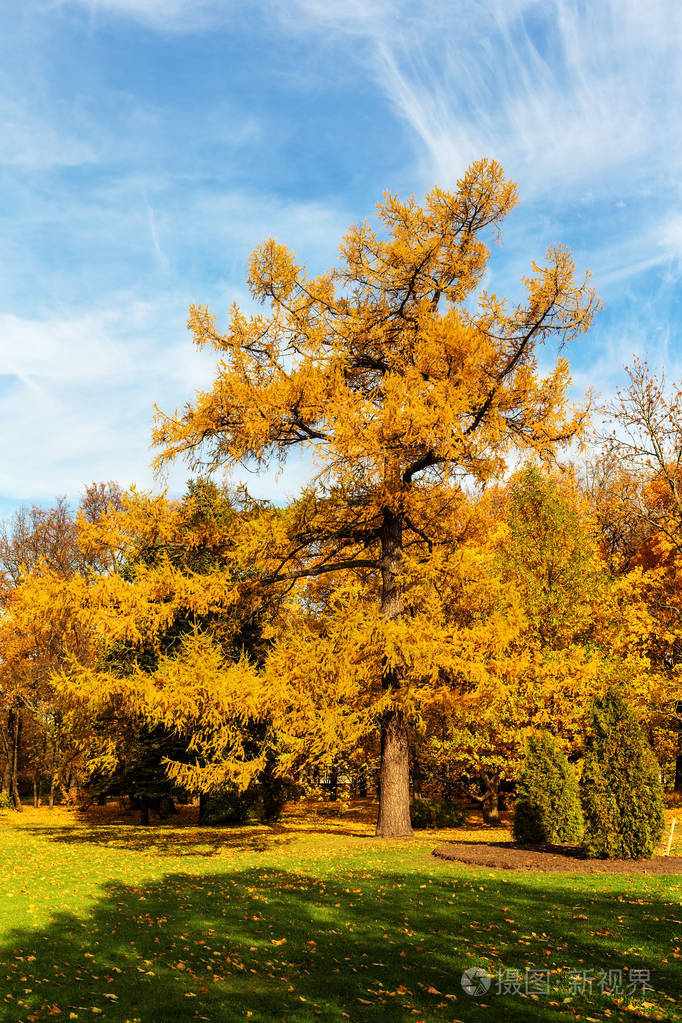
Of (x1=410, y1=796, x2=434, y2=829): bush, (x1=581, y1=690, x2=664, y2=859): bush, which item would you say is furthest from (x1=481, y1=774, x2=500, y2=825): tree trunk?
(x1=581, y1=690, x2=664, y2=859): bush

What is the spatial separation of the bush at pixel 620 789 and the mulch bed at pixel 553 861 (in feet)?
0.78

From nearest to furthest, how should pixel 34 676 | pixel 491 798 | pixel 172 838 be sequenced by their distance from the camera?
pixel 172 838 → pixel 491 798 → pixel 34 676

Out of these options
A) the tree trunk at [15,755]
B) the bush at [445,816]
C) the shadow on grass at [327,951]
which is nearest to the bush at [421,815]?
the bush at [445,816]

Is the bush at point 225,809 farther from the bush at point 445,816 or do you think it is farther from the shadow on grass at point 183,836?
the bush at point 445,816

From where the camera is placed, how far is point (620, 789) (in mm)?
10438

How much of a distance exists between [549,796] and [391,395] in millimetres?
7305

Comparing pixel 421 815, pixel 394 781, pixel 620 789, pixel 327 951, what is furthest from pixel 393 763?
pixel 327 951

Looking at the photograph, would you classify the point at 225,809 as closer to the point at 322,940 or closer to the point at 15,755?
the point at 15,755

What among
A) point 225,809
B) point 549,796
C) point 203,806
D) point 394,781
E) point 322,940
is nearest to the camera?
point 322,940

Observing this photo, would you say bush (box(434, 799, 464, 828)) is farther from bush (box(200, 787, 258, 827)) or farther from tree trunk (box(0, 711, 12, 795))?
tree trunk (box(0, 711, 12, 795))

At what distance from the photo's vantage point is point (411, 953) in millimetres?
6059

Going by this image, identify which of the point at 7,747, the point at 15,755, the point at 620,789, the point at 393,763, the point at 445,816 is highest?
the point at 620,789

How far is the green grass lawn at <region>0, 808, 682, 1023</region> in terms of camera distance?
4.86 meters

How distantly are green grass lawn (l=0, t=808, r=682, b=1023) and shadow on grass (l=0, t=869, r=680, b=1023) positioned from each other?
0.06ft
